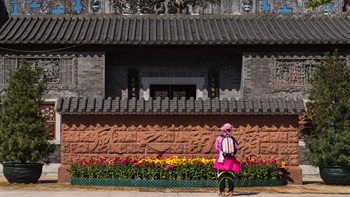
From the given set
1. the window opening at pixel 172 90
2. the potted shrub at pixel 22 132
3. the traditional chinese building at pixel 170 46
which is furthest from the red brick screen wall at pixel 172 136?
the window opening at pixel 172 90

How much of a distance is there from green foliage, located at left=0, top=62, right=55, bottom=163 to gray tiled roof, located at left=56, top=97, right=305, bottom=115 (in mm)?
765

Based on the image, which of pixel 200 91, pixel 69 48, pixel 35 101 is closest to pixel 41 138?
pixel 35 101

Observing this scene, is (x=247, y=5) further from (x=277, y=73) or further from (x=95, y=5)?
(x=95, y=5)

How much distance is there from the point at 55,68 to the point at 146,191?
22.8ft

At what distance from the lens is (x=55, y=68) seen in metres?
17.2

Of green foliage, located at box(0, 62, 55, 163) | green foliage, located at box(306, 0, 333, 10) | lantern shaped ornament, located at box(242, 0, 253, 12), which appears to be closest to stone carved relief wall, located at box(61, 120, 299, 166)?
green foliage, located at box(0, 62, 55, 163)

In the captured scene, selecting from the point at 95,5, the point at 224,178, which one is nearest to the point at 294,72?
the point at 95,5

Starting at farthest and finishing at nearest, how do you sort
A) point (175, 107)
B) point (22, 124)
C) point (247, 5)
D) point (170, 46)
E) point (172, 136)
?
point (247, 5) → point (170, 46) → point (172, 136) → point (175, 107) → point (22, 124)

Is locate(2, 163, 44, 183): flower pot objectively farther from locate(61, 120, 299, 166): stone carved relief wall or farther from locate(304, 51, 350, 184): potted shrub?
locate(304, 51, 350, 184): potted shrub

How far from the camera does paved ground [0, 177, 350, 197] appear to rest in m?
10.9

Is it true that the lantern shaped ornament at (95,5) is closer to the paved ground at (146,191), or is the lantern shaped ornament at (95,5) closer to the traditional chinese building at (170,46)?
the traditional chinese building at (170,46)

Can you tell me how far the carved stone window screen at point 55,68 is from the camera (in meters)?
17.1

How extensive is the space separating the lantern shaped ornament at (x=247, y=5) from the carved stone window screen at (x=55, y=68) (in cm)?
574

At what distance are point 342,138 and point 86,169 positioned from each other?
6027 mm
